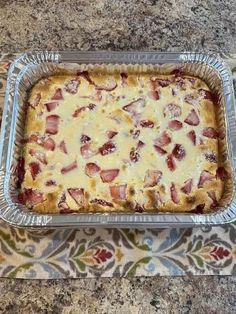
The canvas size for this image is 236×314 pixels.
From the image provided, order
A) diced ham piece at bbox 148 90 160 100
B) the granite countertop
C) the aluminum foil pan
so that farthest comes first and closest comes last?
1. the granite countertop
2. diced ham piece at bbox 148 90 160 100
3. the aluminum foil pan

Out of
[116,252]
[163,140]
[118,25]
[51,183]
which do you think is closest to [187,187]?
[163,140]

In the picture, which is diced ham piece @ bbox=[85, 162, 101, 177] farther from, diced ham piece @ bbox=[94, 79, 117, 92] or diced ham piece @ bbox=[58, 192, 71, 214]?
diced ham piece @ bbox=[94, 79, 117, 92]

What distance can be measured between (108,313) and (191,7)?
1023 millimetres

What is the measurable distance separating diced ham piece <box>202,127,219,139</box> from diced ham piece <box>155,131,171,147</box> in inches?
3.9

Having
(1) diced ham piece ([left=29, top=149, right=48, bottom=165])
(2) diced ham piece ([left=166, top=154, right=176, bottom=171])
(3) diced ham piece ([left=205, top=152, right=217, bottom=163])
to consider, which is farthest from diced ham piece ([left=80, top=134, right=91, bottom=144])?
(3) diced ham piece ([left=205, top=152, right=217, bottom=163])

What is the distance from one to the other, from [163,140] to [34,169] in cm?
35

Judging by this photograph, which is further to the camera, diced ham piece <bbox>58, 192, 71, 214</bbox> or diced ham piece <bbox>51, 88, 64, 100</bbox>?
diced ham piece <bbox>51, 88, 64, 100</bbox>

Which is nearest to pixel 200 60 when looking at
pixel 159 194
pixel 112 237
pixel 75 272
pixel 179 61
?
pixel 179 61

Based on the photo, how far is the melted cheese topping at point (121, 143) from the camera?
43.3 inches

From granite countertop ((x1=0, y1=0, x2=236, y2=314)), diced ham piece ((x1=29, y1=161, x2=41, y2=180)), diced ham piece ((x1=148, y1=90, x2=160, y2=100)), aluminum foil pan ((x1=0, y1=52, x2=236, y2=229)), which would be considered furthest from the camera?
granite countertop ((x1=0, y1=0, x2=236, y2=314))

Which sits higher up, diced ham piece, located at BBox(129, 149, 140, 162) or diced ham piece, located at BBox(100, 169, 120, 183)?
diced ham piece, located at BBox(129, 149, 140, 162)

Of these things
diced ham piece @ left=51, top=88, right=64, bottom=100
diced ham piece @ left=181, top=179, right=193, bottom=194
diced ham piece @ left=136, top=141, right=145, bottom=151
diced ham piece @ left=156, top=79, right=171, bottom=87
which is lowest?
diced ham piece @ left=181, top=179, right=193, bottom=194

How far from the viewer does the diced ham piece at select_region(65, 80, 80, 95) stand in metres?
1.23

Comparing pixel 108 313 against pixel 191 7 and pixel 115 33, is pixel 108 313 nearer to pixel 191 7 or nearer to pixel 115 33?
pixel 115 33
